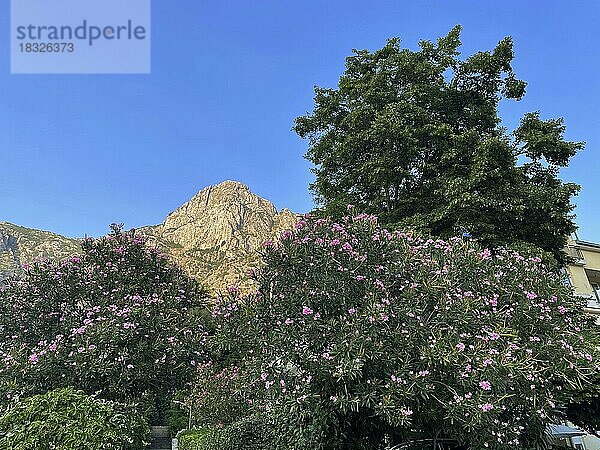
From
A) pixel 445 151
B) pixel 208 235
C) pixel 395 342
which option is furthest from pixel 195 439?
pixel 208 235

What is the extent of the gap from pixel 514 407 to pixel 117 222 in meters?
9.96

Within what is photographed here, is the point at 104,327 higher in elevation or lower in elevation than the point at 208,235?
lower

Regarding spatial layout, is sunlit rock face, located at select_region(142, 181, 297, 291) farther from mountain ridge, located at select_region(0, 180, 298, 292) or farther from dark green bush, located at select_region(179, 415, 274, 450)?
dark green bush, located at select_region(179, 415, 274, 450)

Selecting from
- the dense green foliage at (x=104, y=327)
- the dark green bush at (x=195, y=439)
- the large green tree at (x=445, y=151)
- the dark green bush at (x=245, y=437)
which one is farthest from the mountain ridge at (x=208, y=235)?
the dark green bush at (x=245, y=437)

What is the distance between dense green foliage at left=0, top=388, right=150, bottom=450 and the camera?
614cm

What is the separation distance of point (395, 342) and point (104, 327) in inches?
233

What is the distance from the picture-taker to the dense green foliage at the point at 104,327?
8.81m

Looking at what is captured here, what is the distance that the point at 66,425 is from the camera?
631 centimetres

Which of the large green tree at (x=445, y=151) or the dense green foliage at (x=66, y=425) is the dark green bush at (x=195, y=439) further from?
the large green tree at (x=445, y=151)

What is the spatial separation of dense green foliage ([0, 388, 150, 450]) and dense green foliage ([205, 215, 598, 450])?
180 cm

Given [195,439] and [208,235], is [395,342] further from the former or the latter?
[208,235]

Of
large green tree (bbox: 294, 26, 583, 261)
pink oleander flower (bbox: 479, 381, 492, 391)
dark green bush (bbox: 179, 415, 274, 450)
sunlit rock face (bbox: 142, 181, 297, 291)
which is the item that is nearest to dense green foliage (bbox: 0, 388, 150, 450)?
dark green bush (bbox: 179, 415, 274, 450)

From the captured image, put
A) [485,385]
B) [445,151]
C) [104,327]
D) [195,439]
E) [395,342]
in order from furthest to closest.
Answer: [445,151]
[195,439]
[104,327]
[395,342]
[485,385]

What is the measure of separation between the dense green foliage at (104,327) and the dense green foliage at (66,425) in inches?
74.1
